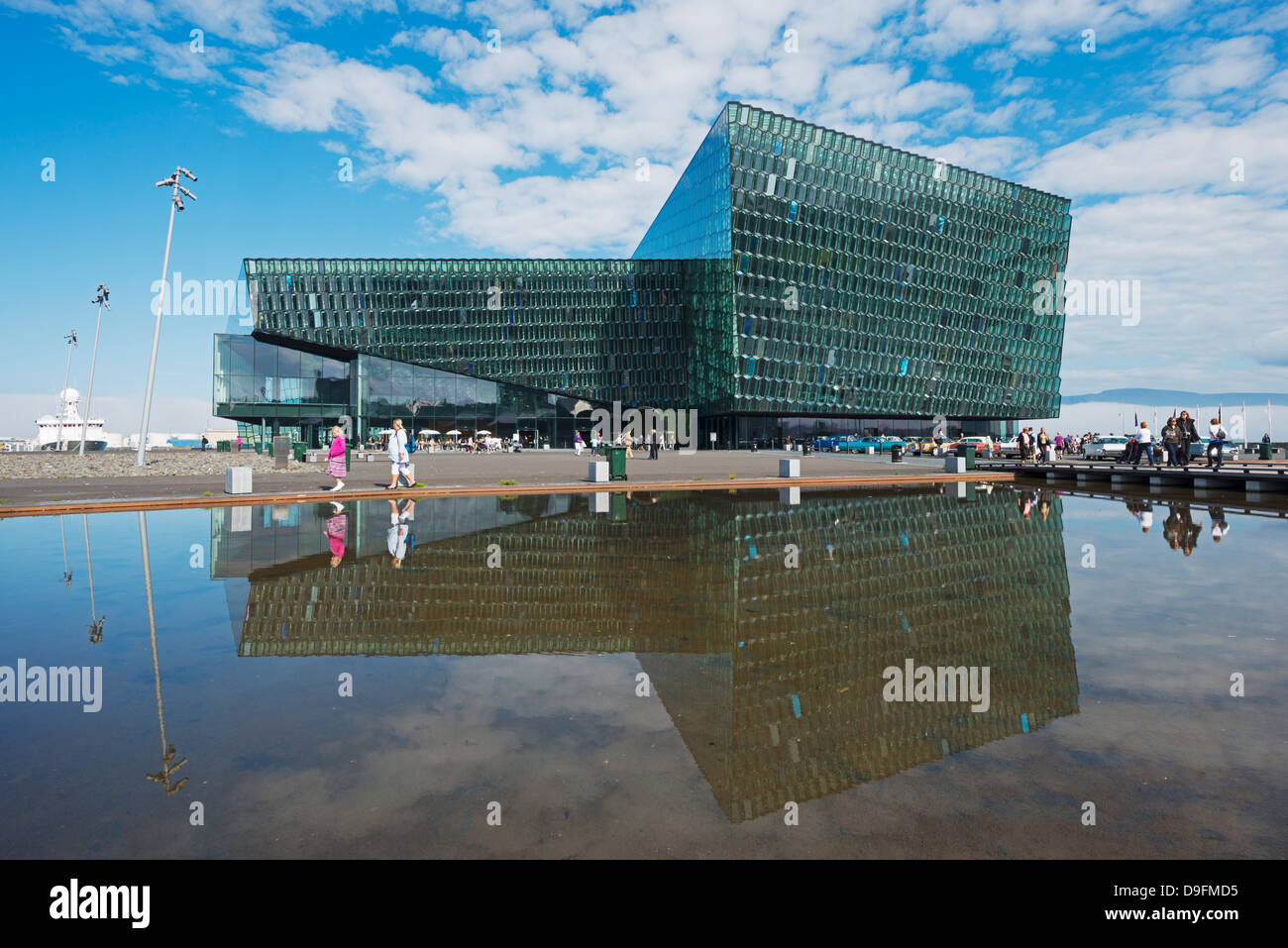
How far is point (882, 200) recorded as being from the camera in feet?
239

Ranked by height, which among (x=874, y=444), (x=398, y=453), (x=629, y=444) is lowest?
(x=398, y=453)

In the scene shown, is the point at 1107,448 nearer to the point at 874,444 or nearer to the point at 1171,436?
the point at 1171,436

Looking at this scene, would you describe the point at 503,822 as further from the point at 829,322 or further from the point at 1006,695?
the point at 829,322

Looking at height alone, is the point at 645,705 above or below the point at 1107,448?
below

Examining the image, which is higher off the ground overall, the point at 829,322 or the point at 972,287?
the point at 972,287

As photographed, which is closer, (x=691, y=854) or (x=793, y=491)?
(x=691, y=854)

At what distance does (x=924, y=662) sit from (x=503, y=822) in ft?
13.1

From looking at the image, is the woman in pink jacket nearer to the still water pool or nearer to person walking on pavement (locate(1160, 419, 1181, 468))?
the still water pool

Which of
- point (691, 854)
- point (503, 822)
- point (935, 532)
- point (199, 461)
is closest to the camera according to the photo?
point (691, 854)

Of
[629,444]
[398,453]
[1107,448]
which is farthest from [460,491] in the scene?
[1107,448]

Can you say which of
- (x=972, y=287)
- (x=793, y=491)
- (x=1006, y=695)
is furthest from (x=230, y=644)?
(x=972, y=287)

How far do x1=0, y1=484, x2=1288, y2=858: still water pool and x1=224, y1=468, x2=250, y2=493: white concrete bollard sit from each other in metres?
10.9

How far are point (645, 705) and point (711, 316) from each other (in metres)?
67.3

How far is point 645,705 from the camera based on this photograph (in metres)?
5.10
